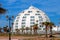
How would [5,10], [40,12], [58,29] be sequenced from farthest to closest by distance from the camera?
1. [40,12]
2. [58,29]
3. [5,10]

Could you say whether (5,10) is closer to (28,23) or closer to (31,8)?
(28,23)

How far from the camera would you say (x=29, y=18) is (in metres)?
167

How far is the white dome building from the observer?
165875 mm

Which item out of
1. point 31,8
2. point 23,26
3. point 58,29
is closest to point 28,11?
point 31,8

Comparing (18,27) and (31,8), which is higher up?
(31,8)

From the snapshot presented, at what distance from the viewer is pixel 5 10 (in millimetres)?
31281

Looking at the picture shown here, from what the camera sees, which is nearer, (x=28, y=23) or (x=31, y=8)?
(x=28, y=23)

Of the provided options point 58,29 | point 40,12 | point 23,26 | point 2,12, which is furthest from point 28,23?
point 2,12

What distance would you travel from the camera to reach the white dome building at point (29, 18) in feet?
544

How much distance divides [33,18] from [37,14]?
563 centimetres

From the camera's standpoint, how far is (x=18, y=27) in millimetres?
167875

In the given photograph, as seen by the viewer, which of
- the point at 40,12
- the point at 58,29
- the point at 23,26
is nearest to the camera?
the point at 58,29

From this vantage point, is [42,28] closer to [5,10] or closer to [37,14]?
[37,14]

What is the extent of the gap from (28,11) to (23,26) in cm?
1549
